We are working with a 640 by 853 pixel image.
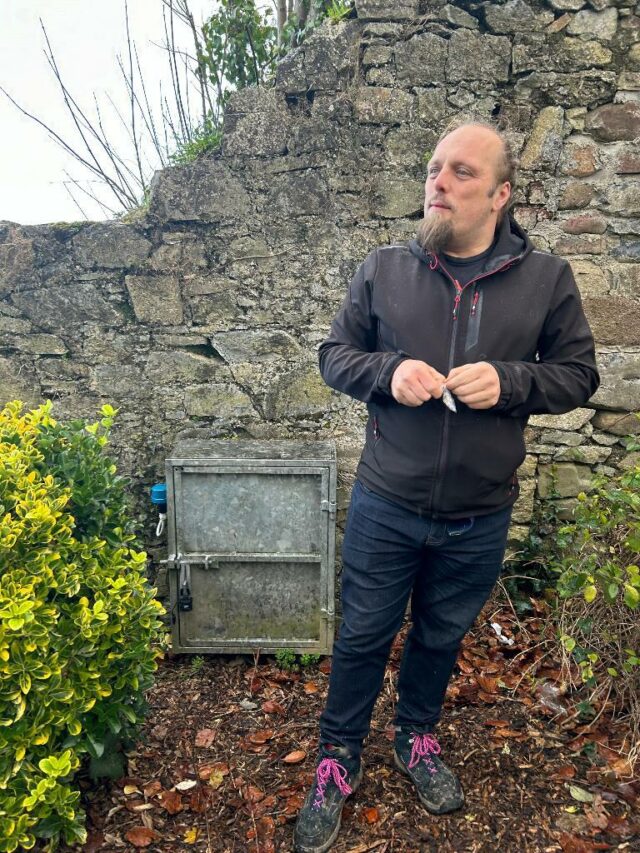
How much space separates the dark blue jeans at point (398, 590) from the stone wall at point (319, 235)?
1.22m

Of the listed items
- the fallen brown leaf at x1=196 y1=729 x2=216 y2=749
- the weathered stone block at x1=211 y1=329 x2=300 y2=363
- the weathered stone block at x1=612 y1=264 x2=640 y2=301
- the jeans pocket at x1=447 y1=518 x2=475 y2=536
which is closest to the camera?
the jeans pocket at x1=447 y1=518 x2=475 y2=536

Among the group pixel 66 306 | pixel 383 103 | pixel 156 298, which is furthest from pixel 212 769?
pixel 383 103

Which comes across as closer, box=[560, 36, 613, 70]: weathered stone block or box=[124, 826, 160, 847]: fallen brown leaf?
box=[124, 826, 160, 847]: fallen brown leaf

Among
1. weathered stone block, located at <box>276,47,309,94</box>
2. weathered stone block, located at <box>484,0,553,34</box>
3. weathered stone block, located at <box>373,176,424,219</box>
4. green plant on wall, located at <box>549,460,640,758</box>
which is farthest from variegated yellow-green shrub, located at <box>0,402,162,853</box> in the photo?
weathered stone block, located at <box>484,0,553,34</box>

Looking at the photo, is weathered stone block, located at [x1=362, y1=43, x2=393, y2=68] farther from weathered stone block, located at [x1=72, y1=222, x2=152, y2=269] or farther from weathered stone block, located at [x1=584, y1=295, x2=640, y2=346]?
weathered stone block, located at [x1=584, y1=295, x2=640, y2=346]

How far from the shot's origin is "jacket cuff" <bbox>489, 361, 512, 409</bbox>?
1761 millimetres

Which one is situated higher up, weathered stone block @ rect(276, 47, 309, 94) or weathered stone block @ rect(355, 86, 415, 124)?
weathered stone block @ rect(276, 47, 309, 94)

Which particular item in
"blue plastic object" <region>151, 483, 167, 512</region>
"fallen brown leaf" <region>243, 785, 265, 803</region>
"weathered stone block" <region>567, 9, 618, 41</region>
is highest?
"weathered stone block" <region>567, 9, 618, 41</region>

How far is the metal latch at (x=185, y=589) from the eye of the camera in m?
2.91

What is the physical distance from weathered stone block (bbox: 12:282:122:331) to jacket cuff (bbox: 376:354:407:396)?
71.2 inches

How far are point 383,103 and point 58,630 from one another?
2580 mm

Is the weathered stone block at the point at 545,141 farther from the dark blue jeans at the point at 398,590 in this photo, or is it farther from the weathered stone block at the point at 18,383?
the weathered stone block at the point at 18,383

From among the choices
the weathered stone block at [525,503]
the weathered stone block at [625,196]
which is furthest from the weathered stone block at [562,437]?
the weathered stone block at [625,196]

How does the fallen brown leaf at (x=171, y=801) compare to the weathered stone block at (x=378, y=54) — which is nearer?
the fallen brown leaf at (x=171, y=801)
